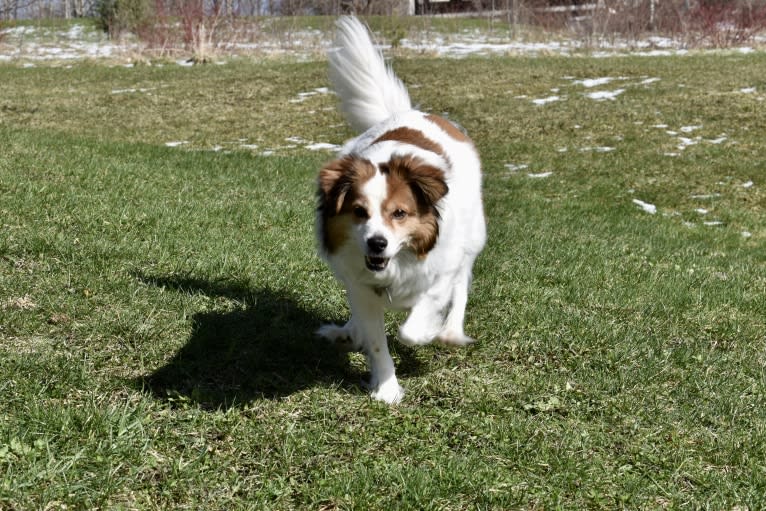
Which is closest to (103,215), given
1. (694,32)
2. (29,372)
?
(29,372)

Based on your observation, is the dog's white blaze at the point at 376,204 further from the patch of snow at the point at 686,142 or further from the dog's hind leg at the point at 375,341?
the patch of snow at the point at 686,142

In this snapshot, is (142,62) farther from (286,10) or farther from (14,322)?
(14,322)

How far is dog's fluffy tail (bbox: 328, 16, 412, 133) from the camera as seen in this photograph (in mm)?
5910

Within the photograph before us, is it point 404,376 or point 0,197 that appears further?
point 0,197

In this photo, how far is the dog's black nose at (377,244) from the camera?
3.84 meters

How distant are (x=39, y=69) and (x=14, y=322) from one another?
2220cm

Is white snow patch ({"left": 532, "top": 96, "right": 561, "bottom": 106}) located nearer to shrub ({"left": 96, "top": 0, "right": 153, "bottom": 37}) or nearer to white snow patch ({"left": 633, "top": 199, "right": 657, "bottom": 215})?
white snow patch ({"left": 633, "top": 199, "right": 657, "bottom": 215})

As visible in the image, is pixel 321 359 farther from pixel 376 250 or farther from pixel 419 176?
pixel 419 176

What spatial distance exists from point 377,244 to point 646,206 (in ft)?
24.5

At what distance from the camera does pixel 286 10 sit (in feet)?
119

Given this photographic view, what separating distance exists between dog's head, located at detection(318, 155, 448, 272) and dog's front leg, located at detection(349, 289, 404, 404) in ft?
1.07

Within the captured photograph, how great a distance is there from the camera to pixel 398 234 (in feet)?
13.1

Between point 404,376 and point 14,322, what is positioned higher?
point 14,322

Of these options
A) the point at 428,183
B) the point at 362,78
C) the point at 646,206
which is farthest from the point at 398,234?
the point at 646,206
